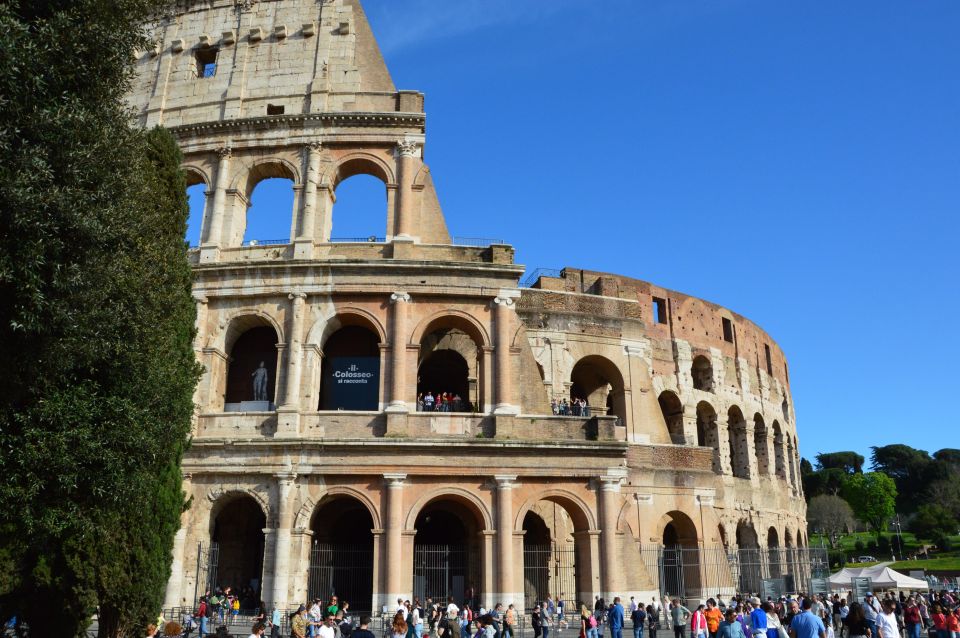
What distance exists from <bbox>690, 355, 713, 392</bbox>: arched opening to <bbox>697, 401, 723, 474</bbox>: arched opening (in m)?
0.74

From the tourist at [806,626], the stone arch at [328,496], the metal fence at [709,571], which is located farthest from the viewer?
the metal fence at [709,571]

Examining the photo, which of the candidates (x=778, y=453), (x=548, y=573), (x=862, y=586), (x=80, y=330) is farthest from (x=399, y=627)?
(x=778, y=453)

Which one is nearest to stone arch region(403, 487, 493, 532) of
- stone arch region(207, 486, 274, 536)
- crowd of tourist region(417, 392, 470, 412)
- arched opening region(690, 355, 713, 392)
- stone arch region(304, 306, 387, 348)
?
crowd of tourist region(417, 392, 470, 412)

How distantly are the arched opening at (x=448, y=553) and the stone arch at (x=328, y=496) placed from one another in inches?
62.3

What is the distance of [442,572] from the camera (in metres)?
19.0

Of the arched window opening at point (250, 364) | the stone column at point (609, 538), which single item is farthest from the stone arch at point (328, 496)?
the stone column at point (609, 538)

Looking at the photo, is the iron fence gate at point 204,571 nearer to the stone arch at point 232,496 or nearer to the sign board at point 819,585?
the stone arch at point 232,496

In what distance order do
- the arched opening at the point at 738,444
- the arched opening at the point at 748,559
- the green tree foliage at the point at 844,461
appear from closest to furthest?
the arched opening at the point at 748,559
the arched opening at the point at 738,444
the green tree foliage at the point at 844,461

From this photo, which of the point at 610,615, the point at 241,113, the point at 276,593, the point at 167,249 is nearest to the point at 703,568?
the point at 610,615

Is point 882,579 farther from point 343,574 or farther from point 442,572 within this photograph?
point 343,574

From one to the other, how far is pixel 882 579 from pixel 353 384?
16.9 m

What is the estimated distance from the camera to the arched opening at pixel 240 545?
1919cm

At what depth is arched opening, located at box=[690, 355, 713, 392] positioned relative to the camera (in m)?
28.5

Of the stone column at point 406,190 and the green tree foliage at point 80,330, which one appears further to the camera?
the stone column at point 406,190
